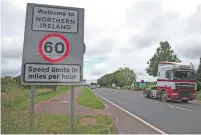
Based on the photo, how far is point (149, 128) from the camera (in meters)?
10.9

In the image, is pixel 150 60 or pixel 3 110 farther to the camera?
pixel 150 60

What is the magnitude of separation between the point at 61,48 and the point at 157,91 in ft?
83.4

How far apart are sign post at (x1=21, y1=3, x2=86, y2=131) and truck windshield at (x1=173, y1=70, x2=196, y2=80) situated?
69.2 ft

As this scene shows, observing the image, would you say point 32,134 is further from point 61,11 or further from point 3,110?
point 61,11

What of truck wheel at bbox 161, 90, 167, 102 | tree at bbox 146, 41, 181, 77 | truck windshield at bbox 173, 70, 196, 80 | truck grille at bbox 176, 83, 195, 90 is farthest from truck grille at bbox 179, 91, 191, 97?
tree at bbox 146, 41, 181, 77

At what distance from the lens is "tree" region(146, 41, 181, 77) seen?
67.6 metres

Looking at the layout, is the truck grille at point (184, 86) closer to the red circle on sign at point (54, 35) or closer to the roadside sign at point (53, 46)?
the roadside sign at point (53, 46)

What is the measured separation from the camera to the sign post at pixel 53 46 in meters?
5.89

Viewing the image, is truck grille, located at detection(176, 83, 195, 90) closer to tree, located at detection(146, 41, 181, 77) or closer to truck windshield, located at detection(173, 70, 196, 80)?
truck windshield, located at detection(173, 70, 196, 80)

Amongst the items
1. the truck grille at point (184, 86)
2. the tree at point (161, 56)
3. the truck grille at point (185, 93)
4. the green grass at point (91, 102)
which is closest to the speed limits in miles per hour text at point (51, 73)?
the green grass at point (91, 102)

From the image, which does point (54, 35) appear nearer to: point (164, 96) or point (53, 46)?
point (53, 46)

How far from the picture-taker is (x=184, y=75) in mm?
26234

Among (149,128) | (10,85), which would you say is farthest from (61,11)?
Result: (149,128)

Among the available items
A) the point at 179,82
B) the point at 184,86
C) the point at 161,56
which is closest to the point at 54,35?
the point at 179,82
